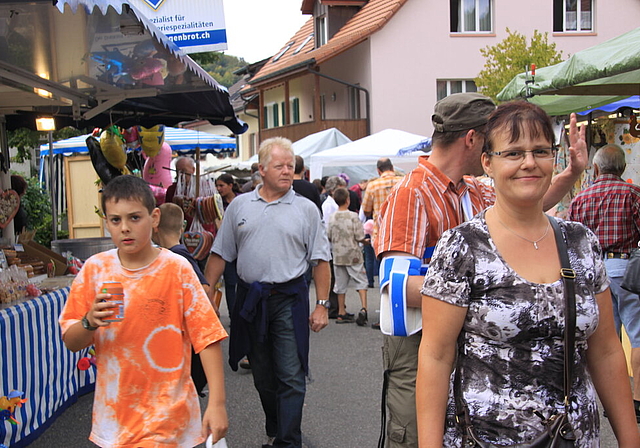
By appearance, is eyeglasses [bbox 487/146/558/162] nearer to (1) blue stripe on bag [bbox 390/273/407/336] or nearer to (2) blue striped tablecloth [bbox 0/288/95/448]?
(1) blue stripe on bag [bbox 390/273/407/336]

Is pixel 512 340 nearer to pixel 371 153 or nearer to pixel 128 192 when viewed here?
pixel 128 192

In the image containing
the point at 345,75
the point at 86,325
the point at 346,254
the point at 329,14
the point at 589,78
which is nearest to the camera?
the point at 86,325

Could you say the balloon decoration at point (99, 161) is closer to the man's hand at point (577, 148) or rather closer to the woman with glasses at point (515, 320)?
the man's hand at point (577, 148)

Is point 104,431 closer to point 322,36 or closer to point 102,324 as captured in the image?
point 102,324

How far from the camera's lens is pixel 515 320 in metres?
2.15

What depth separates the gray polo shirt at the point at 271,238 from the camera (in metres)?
4.87

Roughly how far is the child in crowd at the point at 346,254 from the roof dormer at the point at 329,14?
21.0 meters

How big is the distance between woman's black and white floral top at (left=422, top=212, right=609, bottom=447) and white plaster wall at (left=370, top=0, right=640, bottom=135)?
24.2 m

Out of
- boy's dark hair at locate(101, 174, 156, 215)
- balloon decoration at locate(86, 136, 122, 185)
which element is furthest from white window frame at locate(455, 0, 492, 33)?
boy's dark hair at locate(101, 174, 156, 215)

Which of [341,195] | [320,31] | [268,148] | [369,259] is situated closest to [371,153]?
[369,259]

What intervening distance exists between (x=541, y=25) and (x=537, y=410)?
2640 centimetres

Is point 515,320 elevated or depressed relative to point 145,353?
elevated

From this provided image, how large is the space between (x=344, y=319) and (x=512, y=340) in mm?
8070

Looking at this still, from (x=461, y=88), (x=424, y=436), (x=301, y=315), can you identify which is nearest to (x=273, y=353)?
(x=301, y=315)
